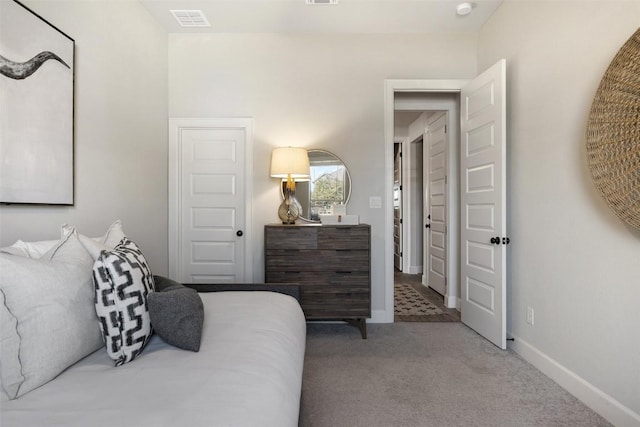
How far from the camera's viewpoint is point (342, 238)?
2.96 metres

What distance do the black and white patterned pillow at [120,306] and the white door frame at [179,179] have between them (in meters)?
2.17

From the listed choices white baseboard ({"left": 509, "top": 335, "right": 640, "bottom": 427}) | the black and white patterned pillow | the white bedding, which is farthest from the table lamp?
white baseboard ({"left": 509, "top": 335, "right": 640, "bottom": 427})

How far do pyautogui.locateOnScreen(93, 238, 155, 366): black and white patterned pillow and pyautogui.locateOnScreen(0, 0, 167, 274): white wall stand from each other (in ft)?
2.95

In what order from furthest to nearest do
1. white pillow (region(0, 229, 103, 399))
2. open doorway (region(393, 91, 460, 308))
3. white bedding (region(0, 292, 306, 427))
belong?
1. open doorway (region(393, 91, 460, 308))
2. white pillow (region(0, 229, 103, 399))
3. white bedding (region(0, 292, 306, 427))

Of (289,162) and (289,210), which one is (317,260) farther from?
(289,162)

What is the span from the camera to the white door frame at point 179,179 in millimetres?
3399

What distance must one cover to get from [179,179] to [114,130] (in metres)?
1.00

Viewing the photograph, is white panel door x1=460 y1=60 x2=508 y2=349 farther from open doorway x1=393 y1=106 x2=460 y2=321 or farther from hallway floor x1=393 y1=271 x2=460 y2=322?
open doorway x1=393 y1=106 x2=460 y2=321

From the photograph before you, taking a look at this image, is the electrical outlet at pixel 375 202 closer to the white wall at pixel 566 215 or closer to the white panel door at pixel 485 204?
the white panel door at pixel 485 204

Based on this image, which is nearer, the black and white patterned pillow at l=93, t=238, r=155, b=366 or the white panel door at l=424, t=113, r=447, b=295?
the black and white patterned pillow at l=93, t=238, r=155, b=366

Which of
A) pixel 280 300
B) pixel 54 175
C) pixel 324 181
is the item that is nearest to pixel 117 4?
pixel 54 175

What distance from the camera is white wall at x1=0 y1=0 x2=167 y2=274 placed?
1969mm

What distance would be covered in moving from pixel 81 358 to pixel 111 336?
13 centimetres

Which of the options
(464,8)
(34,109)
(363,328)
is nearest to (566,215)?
(363,328)
